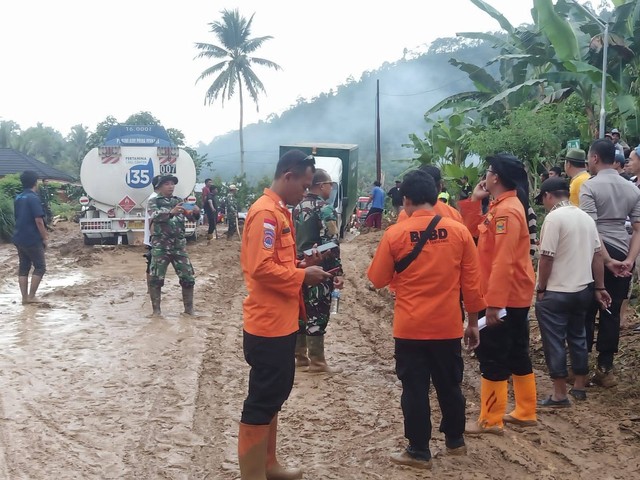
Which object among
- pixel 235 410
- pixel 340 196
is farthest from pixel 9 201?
pixel 235 410

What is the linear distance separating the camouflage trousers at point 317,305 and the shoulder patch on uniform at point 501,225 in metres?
2.04

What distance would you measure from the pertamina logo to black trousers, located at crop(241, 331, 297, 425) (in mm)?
13359

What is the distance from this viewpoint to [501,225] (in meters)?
4.71

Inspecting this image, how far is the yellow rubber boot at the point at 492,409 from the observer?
480cm

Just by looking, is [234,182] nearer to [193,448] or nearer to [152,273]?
[152,273]

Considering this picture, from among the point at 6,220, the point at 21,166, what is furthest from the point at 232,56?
the point at 6,220

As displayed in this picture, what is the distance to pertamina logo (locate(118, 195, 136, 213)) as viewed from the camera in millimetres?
16391

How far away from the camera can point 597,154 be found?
5.77 metres

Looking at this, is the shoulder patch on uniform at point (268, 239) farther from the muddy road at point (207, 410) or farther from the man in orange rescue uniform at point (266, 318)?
the muddy road at point (207, 410)

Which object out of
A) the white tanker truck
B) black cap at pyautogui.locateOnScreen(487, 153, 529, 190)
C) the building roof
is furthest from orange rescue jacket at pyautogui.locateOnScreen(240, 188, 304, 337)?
the building roof

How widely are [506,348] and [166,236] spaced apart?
5.28 meters

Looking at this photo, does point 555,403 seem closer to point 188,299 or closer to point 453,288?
point 453,288

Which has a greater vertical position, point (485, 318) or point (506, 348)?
point (485, 318)

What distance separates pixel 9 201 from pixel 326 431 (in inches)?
735
